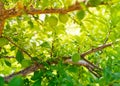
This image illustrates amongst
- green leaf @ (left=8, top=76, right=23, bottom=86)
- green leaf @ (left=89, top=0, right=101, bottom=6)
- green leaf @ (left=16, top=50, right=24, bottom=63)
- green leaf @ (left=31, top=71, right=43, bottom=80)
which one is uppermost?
green leaf @ (left=89, top=0, right=101, bottom=6)

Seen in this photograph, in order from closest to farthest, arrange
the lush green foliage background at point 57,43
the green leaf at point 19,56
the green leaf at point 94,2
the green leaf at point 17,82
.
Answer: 1. the green leaf at point 17,82
2. the green leaf at point 94,2
3. the lush green foliage background at point 57,43
4. the green leaf at point 19,56

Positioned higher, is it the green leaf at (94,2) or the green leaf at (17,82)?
the green leaf at (94,2)

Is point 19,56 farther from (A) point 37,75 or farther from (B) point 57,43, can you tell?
(B) point 57,43

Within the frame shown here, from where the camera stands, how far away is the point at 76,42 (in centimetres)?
226

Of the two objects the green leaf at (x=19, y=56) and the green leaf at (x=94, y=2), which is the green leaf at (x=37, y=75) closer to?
the green leaf at (x=19, y=56)

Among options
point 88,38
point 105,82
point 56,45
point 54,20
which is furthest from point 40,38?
point 105,82

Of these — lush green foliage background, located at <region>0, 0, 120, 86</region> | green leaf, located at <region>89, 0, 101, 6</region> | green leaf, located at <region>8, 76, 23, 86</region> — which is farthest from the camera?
lush green foliage background, located at <region>0, 0, 120, 86</region>

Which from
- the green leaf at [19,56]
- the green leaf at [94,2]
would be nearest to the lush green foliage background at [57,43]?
the green leaf at [19,56]

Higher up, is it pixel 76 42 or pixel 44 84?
pixel 76 42

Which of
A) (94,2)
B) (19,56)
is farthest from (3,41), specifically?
(94,2)

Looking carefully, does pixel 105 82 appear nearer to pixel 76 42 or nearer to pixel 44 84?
pixel 44 84

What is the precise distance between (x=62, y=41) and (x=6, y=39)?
0.42 m

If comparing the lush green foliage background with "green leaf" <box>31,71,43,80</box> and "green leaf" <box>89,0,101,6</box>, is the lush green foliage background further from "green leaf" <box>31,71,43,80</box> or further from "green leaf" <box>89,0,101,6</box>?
"green leaf" <box>89,0,101,6</box>

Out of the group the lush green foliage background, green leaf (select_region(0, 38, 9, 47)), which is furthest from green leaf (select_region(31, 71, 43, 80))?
green leaf (select_region(0, 38, 9, 47))
